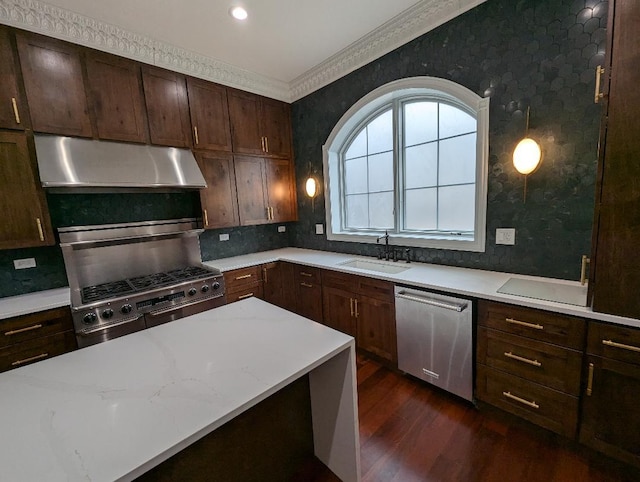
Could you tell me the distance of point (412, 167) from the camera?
2.65 m

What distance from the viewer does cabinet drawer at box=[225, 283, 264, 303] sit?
2760 mm

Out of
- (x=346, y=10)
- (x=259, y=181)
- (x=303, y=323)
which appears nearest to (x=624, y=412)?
(x=303, y=323)

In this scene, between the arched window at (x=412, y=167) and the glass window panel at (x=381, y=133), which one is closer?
the arched window at (x=412, y=167)

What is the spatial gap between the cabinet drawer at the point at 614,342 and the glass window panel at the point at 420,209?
1.39 meters

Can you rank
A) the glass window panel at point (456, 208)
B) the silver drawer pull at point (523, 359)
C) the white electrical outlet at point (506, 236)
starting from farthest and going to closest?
the glass window panel at point (456, 208), the white electrical outlet at point (506, 236), the silver drawer pull at point (523, 359)

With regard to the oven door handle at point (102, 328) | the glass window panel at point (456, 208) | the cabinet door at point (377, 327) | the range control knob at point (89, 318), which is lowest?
the cabinet door at point (377, 327)

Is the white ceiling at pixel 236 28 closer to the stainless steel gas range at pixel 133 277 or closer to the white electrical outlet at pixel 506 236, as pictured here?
the stainless steel gas range at pixel 133 277

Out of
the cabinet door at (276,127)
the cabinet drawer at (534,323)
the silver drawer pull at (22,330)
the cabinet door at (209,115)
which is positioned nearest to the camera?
the cabinet drawer at (534,323)

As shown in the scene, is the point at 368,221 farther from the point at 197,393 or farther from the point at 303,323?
the point at 197,393

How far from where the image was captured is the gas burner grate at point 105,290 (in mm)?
2070

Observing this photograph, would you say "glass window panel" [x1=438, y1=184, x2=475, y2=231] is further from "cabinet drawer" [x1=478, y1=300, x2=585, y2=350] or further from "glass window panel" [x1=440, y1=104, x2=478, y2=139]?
"cabinet drawer" [x1=478, y1=300, x2=585, y2=350]

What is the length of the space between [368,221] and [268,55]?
2.01m

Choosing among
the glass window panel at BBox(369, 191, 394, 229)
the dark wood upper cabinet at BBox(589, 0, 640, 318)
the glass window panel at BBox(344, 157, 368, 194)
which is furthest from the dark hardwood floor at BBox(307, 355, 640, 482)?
the glass window panel at BBox(344, 157, 368, 194)

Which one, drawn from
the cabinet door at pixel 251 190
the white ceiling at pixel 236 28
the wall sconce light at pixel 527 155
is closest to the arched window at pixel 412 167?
the wall sconce light at pixel 527 155
